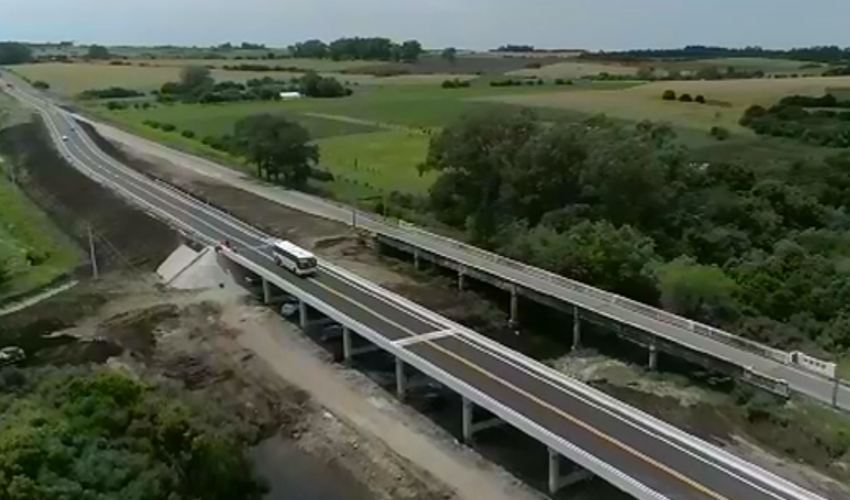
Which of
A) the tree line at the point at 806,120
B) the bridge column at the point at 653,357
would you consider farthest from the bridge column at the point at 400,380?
the tree line at the point at 806,120

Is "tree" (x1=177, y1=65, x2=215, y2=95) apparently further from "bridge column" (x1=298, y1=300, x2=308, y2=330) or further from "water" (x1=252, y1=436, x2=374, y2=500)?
"water" (x1=252, y1=436, x2=374, y2=500)

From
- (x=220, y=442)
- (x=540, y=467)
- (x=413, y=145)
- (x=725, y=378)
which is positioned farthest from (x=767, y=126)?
(x=220, y=442)

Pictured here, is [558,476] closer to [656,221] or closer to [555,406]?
[555,406]

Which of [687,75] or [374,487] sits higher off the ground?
[687,75]

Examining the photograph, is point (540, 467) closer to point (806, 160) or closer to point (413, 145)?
point (806, 160)

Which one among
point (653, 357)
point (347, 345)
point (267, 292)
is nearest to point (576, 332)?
point (653, 357)

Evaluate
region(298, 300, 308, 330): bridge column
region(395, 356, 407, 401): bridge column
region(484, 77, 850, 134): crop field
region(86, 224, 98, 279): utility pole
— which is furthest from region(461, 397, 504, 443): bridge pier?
region(484, 77, 850, 134): crop field
